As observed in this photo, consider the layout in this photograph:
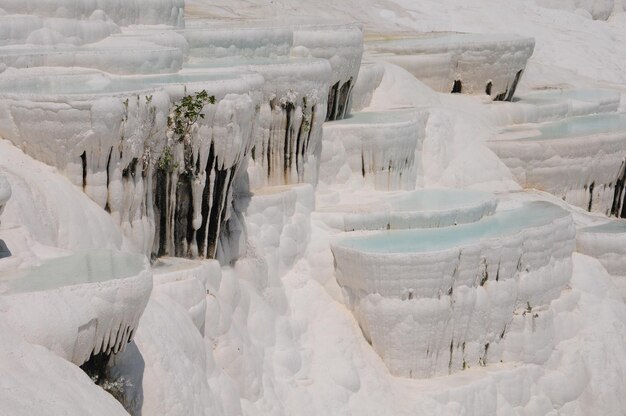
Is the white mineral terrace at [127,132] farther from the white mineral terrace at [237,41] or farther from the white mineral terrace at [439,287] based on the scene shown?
the white mineral terrace at [439,287]

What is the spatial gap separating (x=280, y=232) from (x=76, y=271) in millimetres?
6300

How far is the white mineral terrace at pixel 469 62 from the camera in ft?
79.3

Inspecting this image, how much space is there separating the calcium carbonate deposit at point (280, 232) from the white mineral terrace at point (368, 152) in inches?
1.3

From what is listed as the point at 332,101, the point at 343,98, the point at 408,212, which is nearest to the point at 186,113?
the point at 408,212

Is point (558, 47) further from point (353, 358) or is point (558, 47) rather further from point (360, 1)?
point (353, 358)

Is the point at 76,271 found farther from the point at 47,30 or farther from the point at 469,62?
the point at 469,62

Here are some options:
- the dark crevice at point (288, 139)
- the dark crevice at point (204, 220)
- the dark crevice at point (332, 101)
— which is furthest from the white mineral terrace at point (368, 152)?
the dark crevice at point (204, 220)

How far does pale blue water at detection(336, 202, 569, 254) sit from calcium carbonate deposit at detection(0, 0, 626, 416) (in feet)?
0.17

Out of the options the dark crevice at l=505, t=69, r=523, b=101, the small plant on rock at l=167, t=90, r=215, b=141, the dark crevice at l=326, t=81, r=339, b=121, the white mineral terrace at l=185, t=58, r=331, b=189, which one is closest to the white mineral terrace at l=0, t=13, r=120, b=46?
the white mineral terrace at l=185, t=58, r=331, b=189

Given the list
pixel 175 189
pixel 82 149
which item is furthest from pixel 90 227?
pixel 175 189

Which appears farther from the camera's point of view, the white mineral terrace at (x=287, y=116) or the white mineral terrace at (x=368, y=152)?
the white mineral terrace at (x=368, y=152)

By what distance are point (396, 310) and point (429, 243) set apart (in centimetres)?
98

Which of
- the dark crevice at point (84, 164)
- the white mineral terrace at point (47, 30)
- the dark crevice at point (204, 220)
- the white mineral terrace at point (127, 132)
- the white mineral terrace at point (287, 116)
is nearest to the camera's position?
the white mineral terrace at point (127, 132)

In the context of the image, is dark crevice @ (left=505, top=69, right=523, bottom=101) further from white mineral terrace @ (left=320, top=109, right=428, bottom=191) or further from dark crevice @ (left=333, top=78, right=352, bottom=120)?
white mineral terrace @ (left=320, top=109, right=428, bottom=191)
